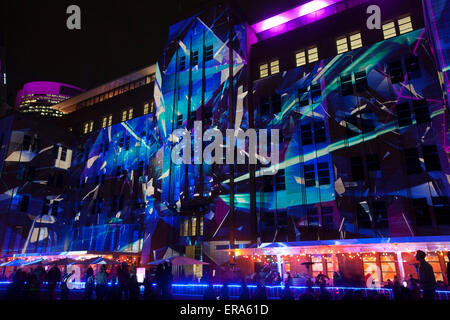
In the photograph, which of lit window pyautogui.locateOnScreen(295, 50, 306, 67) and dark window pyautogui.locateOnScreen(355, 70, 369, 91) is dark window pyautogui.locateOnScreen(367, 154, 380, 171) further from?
lit window pyautogui.locateOnScreen(295, 50, 306, 67)

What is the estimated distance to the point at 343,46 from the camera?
29.8m

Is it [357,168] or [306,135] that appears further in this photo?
[306,135]

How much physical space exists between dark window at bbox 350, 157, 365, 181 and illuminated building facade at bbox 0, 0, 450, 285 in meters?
0.08

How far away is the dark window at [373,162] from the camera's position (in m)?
25.7

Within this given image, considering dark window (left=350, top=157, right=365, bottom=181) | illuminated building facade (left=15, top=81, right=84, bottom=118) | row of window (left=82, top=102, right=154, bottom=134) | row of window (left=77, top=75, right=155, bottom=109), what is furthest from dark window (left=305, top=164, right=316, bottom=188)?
illuminated building facade (left=15, top=81, right=84, bottom=118)

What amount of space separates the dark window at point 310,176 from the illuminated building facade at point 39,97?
148m

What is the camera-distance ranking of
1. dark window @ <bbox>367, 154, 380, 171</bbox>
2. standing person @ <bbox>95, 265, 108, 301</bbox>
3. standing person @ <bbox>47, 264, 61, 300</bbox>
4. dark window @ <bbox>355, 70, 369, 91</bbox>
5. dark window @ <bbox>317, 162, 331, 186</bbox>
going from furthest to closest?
dark window @ <bbox>355, 70, 369, 91</bbox> → dark window @ <bbox>317, 162, 331, 186</bbox> → dark window @ <bbox>367, 154, 380, 171</bbox> → standing person @ <bbox>47, 264, 61, 300</bbox> → standing person @ <bbox>95, 265, 108, 301</bbox>

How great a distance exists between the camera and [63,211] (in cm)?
4572

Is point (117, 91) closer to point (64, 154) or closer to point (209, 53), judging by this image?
point (64, 154)

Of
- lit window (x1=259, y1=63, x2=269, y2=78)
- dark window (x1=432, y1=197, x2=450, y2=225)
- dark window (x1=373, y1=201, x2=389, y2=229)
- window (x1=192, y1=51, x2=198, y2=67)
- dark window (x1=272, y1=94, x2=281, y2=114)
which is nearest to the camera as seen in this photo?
dark window (x1=432, y1=197, x2=450, y2=225)

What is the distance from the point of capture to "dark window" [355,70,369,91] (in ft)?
90.8

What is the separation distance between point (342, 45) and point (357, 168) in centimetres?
1135

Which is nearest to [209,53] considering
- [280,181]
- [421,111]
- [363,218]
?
[280,181]
